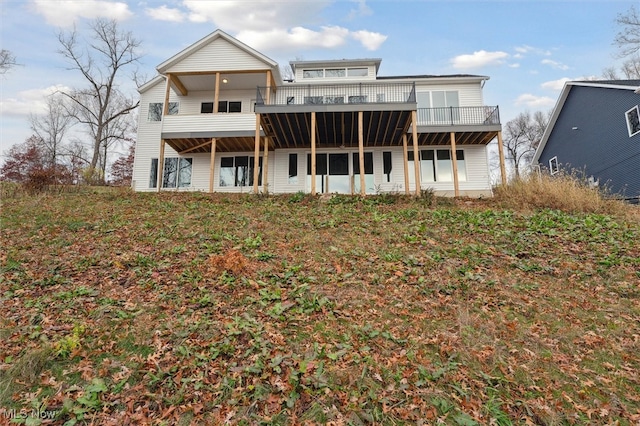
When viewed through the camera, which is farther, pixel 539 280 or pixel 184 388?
pixel 539 280

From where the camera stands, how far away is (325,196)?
10.7 metres

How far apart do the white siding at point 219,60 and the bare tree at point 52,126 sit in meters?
24.5

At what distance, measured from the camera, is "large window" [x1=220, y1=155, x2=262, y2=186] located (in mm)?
15773

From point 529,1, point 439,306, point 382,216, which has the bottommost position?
point 439,306

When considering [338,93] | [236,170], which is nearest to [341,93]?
[338,93]

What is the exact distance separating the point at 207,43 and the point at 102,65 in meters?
16.9

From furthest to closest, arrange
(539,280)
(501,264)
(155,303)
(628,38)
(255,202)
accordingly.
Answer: (628,38)
(255,202)
(501,264)
(539,280)
(155,303)

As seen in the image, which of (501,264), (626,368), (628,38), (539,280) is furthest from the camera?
(628,38)

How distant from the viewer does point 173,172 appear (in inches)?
632

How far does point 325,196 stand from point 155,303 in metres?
7.30

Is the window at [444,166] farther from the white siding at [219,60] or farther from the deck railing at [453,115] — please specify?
the white siding at [219,60]

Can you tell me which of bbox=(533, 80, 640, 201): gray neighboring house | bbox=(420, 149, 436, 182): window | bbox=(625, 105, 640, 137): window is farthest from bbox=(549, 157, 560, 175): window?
bbox=(420, 149, 436, 182): window

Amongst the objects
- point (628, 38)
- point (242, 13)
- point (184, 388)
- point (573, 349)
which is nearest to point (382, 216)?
point (573, 349)

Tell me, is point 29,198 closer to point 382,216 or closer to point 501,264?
point 382,216
